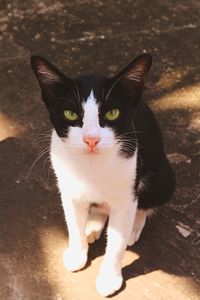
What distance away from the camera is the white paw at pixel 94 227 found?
2523mm

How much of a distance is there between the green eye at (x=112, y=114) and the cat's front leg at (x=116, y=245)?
330 millimetres

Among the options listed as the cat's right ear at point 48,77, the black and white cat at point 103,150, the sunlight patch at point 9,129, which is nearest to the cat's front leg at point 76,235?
the black and white cat at point 103,150

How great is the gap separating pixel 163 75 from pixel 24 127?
861 millimetres

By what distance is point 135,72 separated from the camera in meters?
1.98

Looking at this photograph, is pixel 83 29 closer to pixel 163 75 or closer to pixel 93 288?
pixel 163 75

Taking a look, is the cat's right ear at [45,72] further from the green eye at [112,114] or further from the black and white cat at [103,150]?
the green eye at [112,114]

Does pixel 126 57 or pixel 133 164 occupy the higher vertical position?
pixel 133 164

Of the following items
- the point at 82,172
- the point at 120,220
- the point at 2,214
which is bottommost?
the point at 2,214

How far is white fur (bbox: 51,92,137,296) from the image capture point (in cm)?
195

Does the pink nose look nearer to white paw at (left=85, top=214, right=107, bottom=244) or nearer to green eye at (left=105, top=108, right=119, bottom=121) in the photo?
green eye at (left=105, top=108, right=119, bottom=121)

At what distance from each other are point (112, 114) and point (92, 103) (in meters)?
0.08

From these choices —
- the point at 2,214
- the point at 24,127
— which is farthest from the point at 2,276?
the point at 24,127

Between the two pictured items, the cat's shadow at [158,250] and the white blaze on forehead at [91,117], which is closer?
the white blaze on forehead at [91,117]

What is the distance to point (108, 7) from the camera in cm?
395
